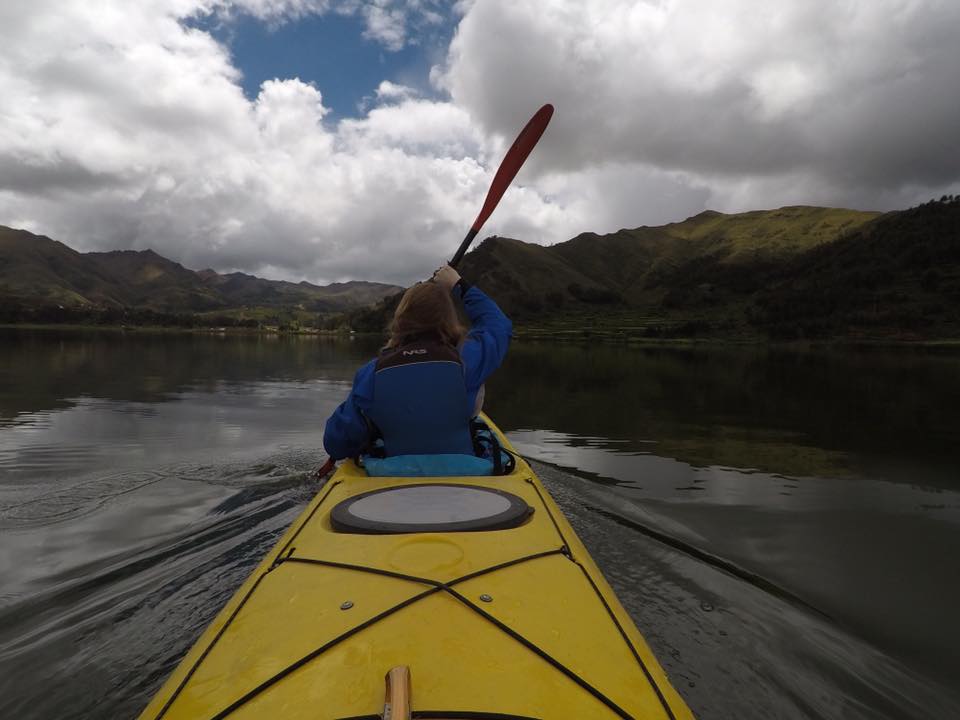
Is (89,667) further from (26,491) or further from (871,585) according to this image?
(871,585)

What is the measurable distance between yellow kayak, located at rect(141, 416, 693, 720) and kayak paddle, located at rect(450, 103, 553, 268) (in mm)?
7860

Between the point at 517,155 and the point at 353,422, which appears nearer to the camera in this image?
the point at 353,422

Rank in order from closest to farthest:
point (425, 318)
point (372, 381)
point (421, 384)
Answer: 1. point (421, 384)
2. point (372, 381)
3. point (425, 318)

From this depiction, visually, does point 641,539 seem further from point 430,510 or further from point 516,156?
point 516,156

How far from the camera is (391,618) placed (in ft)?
7.88

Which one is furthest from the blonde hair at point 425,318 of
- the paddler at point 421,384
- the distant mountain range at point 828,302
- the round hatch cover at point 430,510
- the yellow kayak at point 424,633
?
the distant mountain range at point 828,302

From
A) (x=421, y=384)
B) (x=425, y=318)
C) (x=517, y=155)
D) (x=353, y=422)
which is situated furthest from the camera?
(x=517, y=155)

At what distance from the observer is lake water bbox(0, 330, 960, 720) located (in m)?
3.95

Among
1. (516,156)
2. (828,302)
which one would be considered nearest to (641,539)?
(516,156)

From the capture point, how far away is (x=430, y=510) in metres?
3.49

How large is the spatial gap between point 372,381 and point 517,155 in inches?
306

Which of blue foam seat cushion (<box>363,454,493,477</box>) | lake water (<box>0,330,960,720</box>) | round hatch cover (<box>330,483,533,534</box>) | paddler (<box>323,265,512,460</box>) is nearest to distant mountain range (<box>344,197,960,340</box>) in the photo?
lake water (<box>0,330,960,720</box>)

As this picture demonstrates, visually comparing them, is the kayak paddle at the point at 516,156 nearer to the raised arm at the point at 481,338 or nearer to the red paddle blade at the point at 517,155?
the red paddle blade at the point at 517,155

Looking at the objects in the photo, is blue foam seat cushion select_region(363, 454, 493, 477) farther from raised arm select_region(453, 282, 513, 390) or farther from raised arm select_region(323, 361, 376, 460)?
raised arm select_region(453, 282, 513, 390)
